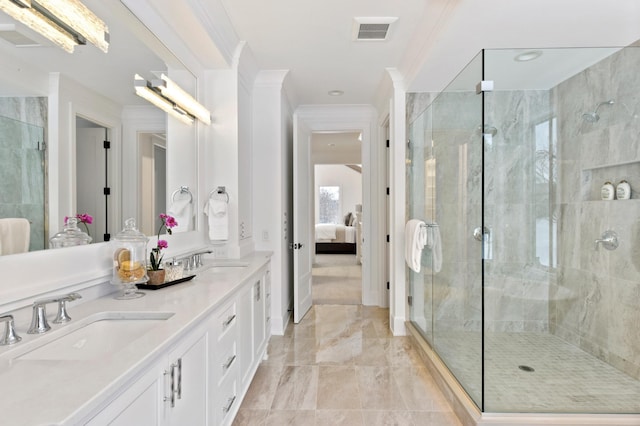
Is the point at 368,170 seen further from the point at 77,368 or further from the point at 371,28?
the point at 77,368

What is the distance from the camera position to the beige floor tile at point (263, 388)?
2289 millimetres

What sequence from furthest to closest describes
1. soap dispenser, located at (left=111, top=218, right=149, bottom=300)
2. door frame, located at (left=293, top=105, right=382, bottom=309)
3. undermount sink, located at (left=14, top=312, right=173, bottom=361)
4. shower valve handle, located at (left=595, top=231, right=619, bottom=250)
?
door frame, located at (left=293, top=105, right=382, bottom=309) < shower valve handle, located at (left=595, top=231, right=619, bottom=250) < soap dispenser, located at (left=111, top=218, right=149, bottom=300) < undermount sink, located at (left=14, top=312, right=173, bottom=361)

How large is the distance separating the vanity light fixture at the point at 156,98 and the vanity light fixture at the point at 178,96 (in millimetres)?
26

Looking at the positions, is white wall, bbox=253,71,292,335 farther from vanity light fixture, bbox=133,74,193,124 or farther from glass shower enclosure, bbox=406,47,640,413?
glass shower enclosure, bbox=406,47,640,413

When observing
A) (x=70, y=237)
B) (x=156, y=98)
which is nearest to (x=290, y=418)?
(x=70, y=237)

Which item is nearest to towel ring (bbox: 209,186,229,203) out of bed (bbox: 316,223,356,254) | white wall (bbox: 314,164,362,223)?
bed (bbox: 316,223,356,254)

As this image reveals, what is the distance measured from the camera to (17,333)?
1.10 m

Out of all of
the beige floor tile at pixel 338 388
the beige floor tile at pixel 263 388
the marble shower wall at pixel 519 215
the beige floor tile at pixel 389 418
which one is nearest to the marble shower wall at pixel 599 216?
the marble shower wall at pixel 519 215

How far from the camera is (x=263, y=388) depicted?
97.9 inches

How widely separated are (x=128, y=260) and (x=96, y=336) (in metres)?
0.44

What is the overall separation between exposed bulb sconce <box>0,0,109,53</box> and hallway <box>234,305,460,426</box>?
207cm

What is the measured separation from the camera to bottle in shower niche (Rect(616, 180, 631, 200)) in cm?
242

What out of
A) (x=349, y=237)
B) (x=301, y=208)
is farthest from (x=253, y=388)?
(x=349, y=237)

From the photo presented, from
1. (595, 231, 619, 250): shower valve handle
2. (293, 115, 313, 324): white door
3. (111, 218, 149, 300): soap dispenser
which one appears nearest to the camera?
(111, 218, 149, 300): soap dispenser
